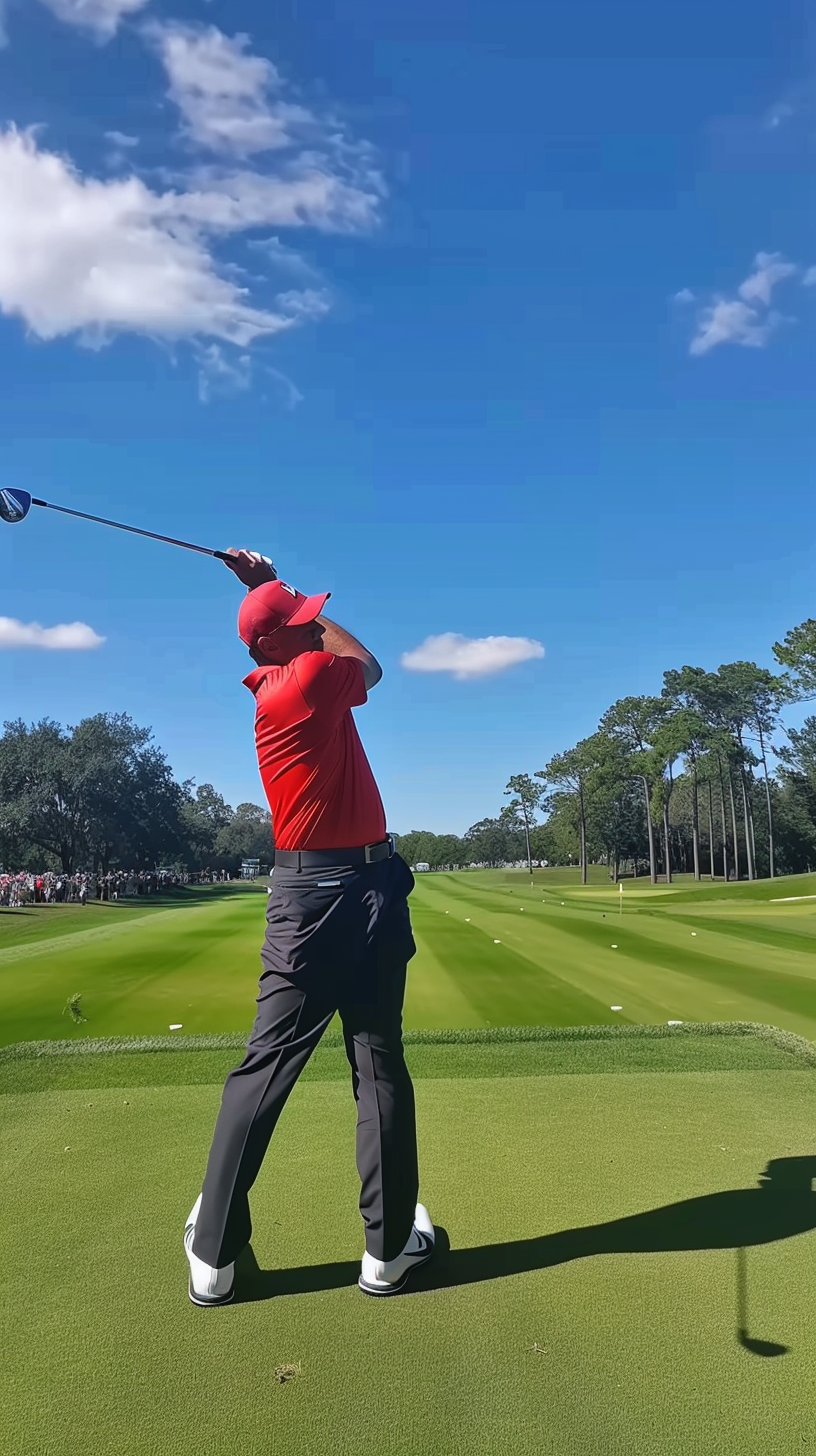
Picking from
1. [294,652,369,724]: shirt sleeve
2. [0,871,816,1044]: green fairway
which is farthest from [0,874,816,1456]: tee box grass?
[294,652,369,724]: shirt sleeve

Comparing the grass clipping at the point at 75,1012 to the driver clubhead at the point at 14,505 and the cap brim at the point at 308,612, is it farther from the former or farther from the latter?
the cap brim at the point at 308,612

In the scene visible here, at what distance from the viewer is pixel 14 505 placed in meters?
4.12

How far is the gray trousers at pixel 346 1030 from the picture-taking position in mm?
2941

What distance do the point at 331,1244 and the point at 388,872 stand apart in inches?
52.5

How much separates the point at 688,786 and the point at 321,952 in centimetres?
8392

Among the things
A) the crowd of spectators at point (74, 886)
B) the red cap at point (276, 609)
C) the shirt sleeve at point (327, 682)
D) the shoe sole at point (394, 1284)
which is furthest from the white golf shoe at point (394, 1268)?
the crowd of spectators at point (74, 886)

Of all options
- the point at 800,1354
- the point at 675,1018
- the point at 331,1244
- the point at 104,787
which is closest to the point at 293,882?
the point at 331,1244

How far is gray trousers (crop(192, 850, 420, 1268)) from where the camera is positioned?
9.65ft

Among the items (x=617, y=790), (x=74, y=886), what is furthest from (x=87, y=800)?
(x=617, y=790)

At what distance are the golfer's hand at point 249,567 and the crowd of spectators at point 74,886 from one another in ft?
107

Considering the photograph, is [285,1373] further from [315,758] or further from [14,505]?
[14,505]

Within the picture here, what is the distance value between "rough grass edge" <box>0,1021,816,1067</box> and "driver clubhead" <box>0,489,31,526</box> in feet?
12.5

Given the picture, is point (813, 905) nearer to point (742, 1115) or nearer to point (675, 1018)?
point (675, 1018)

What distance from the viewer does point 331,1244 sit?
317cm
